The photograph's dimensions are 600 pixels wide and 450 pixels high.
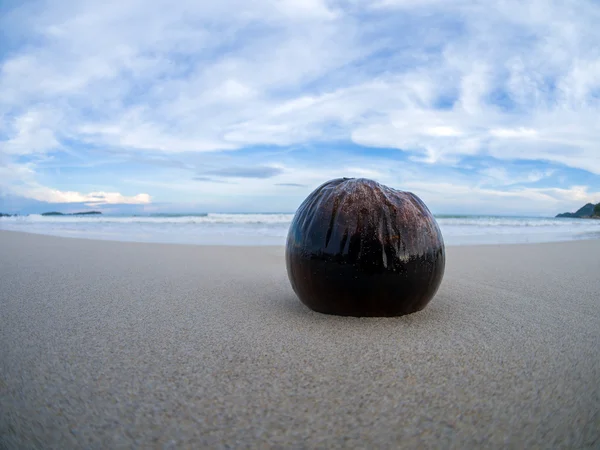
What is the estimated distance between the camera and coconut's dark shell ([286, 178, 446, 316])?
2893mm

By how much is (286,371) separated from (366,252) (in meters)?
1.06

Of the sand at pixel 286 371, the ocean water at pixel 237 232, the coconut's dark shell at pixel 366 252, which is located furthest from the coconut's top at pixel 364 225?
the ocean water at pixel 237 232

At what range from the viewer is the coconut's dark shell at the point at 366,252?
114 inches

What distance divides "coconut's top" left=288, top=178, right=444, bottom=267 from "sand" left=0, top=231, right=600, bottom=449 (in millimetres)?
578

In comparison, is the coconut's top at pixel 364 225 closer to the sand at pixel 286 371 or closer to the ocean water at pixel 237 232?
the sand at pixel 286 371

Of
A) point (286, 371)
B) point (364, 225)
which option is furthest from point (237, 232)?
point (286, 371)

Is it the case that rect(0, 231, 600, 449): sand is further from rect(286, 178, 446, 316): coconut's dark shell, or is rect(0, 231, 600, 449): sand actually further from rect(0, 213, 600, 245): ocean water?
rect(0, 213, 600, 245): ocean water

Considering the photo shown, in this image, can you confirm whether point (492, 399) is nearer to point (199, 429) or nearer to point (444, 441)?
point (444, 441)

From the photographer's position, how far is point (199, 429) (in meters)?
1.67

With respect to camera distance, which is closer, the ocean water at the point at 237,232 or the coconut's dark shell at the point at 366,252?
the coconut's dark shell at the point at 366,252

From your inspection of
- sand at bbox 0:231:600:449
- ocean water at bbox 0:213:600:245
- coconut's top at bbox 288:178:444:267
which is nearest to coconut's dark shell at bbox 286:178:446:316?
coconut's top at bbox 288:178:444:267

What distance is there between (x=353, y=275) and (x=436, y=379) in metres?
0.96

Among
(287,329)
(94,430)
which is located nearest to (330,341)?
(287,329)

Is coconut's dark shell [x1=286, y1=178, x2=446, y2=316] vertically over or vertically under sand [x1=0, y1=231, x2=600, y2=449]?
over
